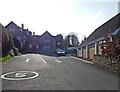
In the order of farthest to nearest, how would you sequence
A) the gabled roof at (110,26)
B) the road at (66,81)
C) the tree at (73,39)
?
the tree at (73,39) < the gabled roof at (110,26) < the road at (66,81)

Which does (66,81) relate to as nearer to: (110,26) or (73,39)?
(110,26)

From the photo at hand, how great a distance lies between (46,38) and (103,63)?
66.4 metres

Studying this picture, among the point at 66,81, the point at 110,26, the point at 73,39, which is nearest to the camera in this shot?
the point at 66,81

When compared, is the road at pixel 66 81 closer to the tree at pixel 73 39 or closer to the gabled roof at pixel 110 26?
the gabled roof at pixel 110 26

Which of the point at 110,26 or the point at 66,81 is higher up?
the point at 110,26

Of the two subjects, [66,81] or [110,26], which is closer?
[66,81]

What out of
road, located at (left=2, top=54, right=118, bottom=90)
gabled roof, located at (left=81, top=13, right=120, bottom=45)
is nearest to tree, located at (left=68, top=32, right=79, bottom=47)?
gabled roof, located at (left=81, top=13, right=120, bottom=45)

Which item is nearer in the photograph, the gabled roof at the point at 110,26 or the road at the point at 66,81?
the road at the point at 66,81

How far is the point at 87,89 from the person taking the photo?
9.48m

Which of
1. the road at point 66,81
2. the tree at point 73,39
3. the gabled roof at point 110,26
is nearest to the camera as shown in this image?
the road at point 66,81

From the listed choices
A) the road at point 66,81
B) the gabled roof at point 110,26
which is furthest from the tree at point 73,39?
the road at point 66,81

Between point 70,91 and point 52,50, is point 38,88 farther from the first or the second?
point 52,50

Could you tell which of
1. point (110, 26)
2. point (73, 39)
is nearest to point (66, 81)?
point (110, 26)

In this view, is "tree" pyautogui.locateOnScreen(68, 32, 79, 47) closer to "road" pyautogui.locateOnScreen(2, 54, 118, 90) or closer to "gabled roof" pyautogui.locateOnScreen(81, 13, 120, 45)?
"gabled roof" pyautogui.locateOnScreen(81, 13, 120, 45)
